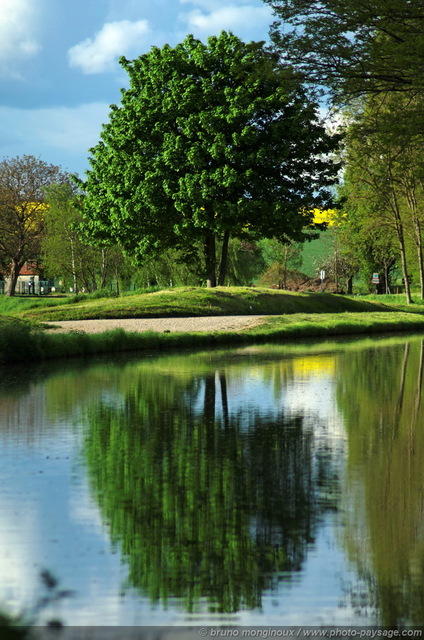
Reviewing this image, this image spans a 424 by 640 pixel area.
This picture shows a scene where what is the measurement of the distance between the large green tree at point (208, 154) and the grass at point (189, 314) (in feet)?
14.1

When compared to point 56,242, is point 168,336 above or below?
below

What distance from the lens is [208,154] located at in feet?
133

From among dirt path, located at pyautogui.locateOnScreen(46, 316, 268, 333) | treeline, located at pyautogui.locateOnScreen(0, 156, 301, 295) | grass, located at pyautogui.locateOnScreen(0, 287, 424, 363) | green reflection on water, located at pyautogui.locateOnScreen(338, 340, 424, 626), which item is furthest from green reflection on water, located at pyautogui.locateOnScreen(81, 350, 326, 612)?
treeline, located at pyautogui.locateOnScreen(0, 156, 301, 295)

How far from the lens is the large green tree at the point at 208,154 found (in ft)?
129

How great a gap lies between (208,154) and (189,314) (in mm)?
11377

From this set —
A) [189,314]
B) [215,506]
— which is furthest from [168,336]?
[215,506]

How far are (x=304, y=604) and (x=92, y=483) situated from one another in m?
2.57

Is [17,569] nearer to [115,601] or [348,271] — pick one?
[115,601]

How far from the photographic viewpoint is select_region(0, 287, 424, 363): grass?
17344 millimetres

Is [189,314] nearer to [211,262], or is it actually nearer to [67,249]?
[211,262]

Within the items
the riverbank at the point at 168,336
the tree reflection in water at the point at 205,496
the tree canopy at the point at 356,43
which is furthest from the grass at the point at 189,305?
Answer: the tree reflection in water at the point at 205,496

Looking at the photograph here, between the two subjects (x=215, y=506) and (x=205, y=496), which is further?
(x=205, y=496)

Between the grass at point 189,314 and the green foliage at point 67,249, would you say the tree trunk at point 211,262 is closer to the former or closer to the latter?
the grass at point 189,314

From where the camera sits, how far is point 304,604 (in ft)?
11.8
